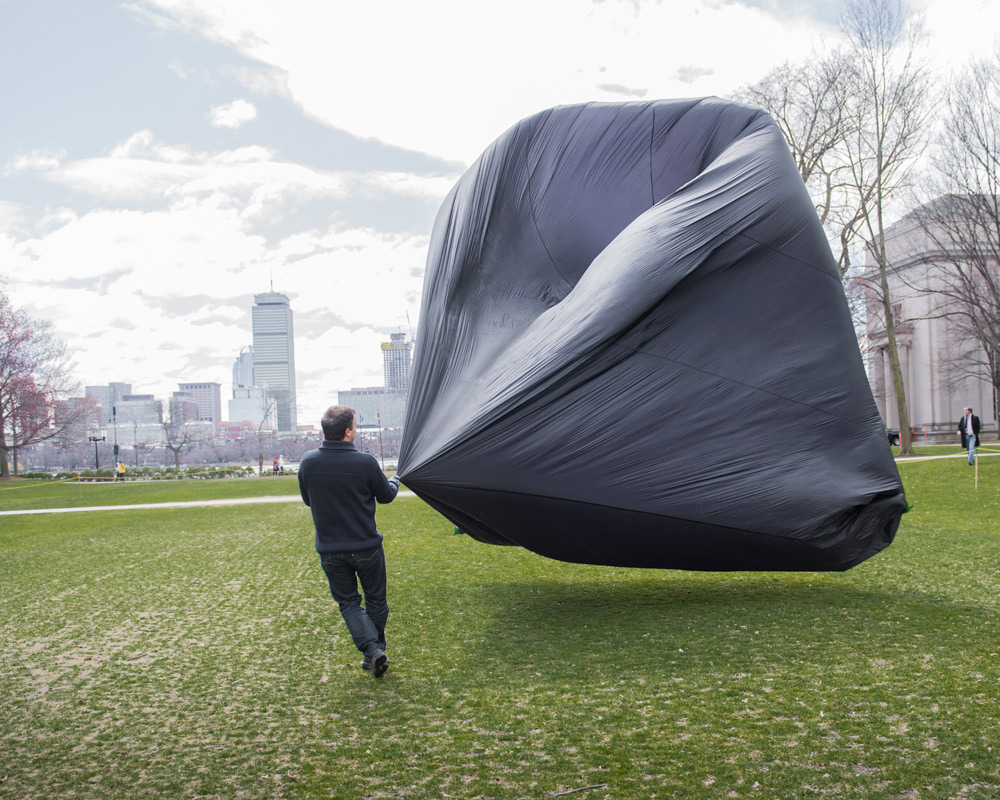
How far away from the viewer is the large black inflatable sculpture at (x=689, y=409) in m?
5.39

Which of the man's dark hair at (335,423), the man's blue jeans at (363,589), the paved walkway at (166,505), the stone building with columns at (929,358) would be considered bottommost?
the paved walkway at (166,505)

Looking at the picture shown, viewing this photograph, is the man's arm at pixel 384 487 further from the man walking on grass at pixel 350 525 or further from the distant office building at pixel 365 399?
the distant office building at pixel 365 399

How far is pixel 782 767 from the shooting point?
12.2 feet

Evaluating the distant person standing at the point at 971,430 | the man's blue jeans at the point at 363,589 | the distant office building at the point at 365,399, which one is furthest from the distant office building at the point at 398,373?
the distant office building at the point at 365,399

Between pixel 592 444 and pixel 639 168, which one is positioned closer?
pixel 592 444

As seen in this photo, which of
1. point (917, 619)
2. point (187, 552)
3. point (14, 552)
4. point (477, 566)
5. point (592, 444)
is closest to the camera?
point (592, 444)

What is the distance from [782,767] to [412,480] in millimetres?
3011

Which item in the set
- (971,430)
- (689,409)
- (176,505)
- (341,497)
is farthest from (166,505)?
(971,430)

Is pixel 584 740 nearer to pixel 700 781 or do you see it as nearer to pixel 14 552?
pixel 700 781

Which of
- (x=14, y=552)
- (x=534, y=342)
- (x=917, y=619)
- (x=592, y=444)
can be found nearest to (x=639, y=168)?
(x=534, y=342)

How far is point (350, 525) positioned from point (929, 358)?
55830mm

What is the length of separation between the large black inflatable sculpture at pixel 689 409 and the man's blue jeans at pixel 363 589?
652 millimetres

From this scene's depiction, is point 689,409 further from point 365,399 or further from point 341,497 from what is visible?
point 365,399

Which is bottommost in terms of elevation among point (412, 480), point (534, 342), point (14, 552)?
point (14, 552)
